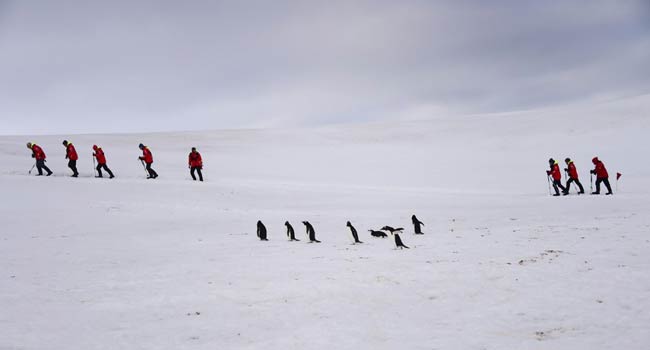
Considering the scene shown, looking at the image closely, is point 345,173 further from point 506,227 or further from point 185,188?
point 506,227

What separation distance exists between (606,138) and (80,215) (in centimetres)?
3196

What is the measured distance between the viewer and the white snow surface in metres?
5.24

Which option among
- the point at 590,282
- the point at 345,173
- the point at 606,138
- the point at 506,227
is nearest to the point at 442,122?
the point at 606,138

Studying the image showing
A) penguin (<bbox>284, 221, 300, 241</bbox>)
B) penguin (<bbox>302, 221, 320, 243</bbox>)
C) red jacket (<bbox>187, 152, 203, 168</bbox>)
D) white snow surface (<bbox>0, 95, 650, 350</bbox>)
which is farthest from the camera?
red jacket (<bbox>187, 152, 203, 168</bbox>)

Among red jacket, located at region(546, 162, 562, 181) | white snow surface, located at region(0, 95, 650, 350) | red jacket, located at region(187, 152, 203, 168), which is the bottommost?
white snow surface, located at region(0, 95, 650, 350)

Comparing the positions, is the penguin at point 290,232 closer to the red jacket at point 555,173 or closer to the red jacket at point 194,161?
the red jacket at point 194,161

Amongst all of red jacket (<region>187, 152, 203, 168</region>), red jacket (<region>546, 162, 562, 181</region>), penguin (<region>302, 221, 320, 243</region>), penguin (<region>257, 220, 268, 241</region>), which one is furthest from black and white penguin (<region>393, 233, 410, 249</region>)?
red jacket (<region>187, 152, 203, 168</region>)

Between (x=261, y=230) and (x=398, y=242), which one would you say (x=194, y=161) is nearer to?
(x=261, y=230)

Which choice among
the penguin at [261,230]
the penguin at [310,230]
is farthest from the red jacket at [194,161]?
the penguin at [310,230]

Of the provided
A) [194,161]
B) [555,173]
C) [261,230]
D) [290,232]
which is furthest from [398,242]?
[194,161]

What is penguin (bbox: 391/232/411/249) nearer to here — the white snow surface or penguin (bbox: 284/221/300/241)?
the white snow surface

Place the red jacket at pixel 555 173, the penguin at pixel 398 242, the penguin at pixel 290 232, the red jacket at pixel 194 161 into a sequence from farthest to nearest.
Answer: the red jacket at pixel 194 161 < the red jacket at pixel 555 173 < the penguin at pixel 290 232 < the penguin at pixel 398 242

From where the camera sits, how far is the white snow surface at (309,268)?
206 inches

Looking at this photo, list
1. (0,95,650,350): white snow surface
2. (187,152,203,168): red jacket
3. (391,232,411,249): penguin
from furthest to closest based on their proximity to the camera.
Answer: (187,152,203,168): red jacket, (391,232,411,249): penguin, (0,95,650,350): white snow surface
